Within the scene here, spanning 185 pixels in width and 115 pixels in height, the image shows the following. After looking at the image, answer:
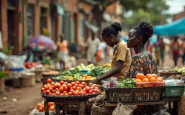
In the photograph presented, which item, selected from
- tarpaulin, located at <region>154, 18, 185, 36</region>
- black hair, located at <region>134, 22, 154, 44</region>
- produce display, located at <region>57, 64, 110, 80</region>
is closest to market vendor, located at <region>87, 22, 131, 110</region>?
black hair, located at <region>134, 22, 154, 44</region>

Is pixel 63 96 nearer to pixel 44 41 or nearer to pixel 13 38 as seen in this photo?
pixel 44 41

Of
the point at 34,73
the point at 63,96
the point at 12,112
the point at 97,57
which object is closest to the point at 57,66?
the point at 97,57

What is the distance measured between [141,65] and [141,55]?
0.16 meters

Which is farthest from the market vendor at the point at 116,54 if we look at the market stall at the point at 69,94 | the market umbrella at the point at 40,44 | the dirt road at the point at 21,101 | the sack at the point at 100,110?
the market umbrella at the point at 40,44

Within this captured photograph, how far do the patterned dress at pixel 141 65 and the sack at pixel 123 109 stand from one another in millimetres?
675

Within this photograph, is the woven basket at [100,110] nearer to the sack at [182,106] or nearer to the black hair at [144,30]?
the sack at [182,106]

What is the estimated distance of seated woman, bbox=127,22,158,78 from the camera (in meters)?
5.79

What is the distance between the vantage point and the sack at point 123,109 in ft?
17.3

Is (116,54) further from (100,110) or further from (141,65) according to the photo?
(100,110)

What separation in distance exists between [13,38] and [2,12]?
8.21 ft

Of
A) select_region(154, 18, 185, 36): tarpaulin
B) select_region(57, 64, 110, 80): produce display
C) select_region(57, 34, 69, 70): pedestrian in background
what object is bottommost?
select_region(57, 64, 110, 80): produce display

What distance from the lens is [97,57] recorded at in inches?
782

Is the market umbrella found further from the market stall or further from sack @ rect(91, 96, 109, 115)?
sack @ rect(91, 96, 109, 115)

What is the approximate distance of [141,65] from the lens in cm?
579
